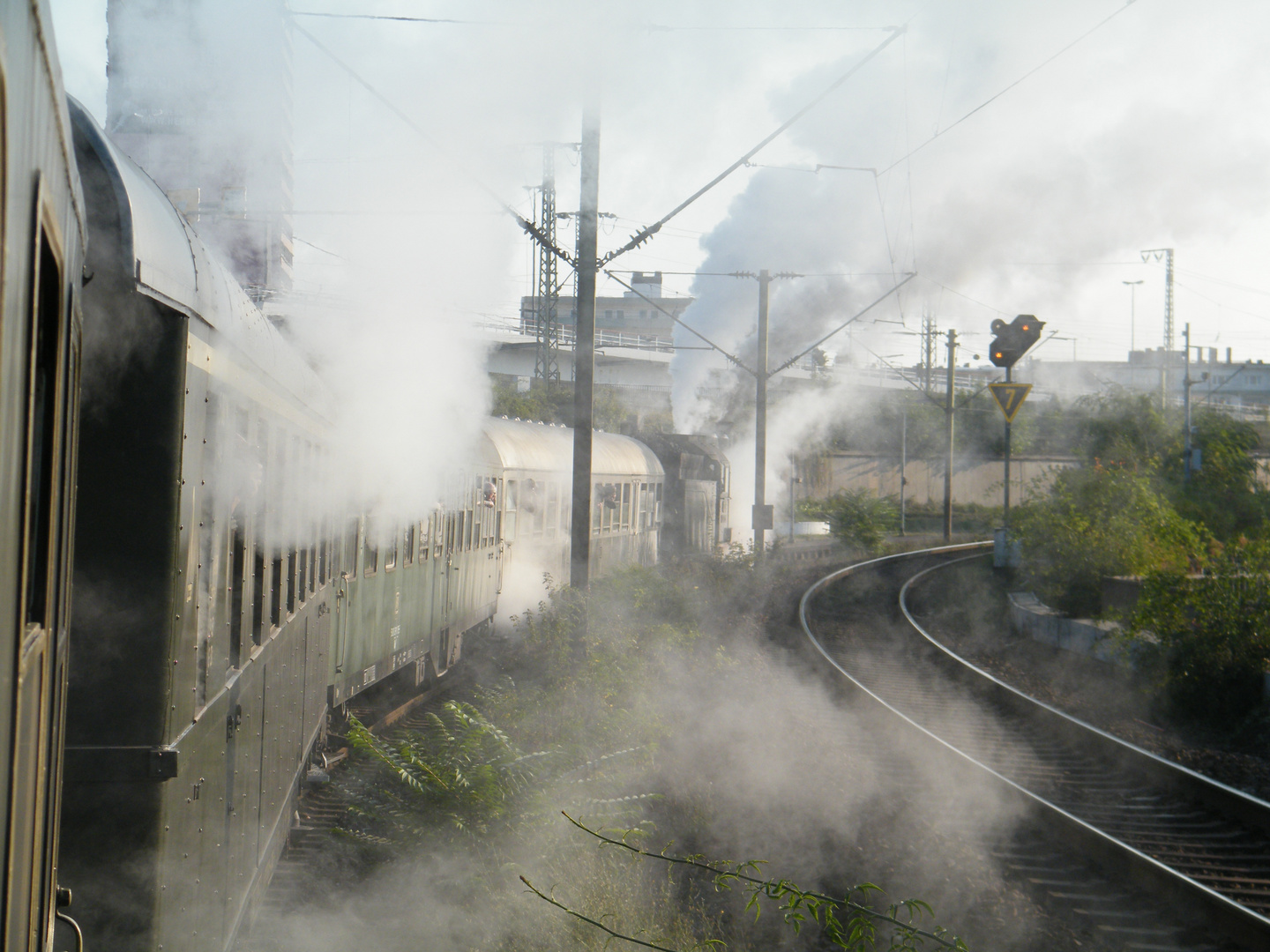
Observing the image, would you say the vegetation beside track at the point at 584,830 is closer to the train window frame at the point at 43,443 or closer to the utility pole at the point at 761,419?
the train window frame at the point at 43,443

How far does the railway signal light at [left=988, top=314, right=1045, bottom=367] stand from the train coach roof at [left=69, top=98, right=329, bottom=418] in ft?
56.6

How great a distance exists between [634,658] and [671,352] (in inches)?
1661

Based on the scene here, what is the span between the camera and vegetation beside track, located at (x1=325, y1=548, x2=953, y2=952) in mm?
5059

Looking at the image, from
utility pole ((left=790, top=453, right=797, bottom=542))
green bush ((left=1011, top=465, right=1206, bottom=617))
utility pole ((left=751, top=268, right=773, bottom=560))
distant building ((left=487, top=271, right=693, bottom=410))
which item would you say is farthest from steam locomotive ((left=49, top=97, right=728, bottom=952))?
distant building ((left=487, top=271, right=693, bottom=410))

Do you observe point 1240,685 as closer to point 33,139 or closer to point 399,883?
point 399,883

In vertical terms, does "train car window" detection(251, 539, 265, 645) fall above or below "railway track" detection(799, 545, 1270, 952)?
above

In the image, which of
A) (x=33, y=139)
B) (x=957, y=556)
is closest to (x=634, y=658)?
(x=33, y=139)

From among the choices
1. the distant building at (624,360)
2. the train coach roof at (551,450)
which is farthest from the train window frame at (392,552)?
the distant building at (624,360)

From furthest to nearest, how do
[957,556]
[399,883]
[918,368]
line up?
[918,368], [957,556], [399,883]

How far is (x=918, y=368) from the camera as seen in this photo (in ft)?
224

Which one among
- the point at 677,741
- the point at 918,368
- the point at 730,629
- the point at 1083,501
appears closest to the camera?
the point at 677,741

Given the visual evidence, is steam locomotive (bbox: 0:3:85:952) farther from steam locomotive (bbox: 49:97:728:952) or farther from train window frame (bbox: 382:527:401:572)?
train window frame (bbox: 382:527:401:572)

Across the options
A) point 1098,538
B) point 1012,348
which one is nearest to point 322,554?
point 1098,538

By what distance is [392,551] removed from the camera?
898cm
